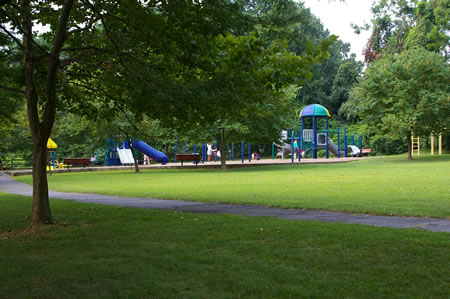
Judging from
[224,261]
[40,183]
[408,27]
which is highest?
[408,27]

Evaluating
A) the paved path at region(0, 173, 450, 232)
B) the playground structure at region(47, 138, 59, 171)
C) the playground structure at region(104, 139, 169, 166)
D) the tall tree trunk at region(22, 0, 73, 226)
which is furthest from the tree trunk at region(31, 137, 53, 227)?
the playground structure at region(104, 139, 169, 166)

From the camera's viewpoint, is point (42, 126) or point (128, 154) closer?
point (42, 126)

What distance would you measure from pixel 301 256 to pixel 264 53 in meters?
4.90

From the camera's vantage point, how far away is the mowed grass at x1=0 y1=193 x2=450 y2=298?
478 cm

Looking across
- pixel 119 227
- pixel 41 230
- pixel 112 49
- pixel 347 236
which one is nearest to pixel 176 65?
pixel 112 49

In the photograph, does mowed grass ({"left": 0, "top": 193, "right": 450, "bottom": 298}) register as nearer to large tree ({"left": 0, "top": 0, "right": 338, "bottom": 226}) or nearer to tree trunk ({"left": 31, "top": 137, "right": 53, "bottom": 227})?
tree trunk ({"left": 31, "top": 137, "right": 53, "bottom": 227})

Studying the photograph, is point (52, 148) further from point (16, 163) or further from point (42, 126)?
point (42, 126)

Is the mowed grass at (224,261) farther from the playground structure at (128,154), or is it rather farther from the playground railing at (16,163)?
the playground railing at (16,163)

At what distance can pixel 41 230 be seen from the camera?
888 cm

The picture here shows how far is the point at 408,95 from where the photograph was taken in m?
35.5

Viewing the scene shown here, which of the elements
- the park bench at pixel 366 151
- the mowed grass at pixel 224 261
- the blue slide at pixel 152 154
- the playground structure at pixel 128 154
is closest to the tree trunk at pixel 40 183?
the mowed grass at pixel 224 261

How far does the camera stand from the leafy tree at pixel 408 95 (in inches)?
1352

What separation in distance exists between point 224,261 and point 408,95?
108 ft

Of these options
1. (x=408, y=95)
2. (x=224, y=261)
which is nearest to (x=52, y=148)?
(x=408, y=95)
